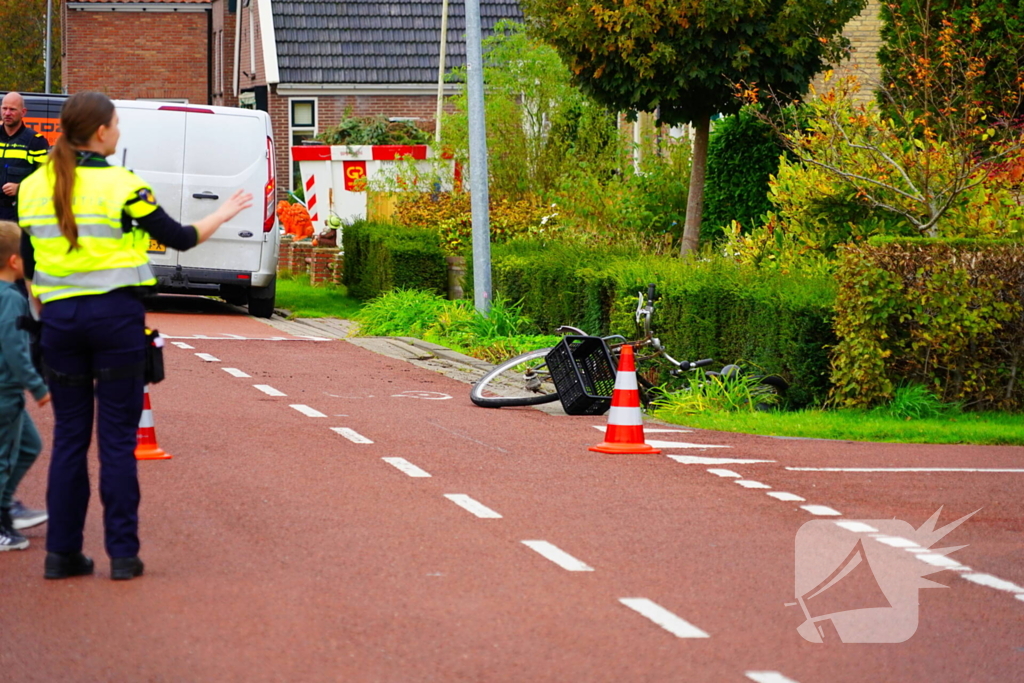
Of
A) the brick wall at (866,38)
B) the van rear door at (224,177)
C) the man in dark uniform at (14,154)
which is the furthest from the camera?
the brick wall at (866,38)

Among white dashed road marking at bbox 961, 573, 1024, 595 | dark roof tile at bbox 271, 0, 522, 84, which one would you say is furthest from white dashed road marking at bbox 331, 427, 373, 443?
dark roof tile at bbox 271, 0, 522, 84

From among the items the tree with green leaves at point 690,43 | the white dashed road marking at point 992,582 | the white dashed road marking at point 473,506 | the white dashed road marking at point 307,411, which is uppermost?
the tree with green leaves at point 690,43

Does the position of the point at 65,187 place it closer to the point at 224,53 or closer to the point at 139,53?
the point at 224,53

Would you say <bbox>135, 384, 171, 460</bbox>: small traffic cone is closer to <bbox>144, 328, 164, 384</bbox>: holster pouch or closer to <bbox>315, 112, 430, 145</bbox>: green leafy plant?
<bbox>144, 328, 164, 384</bbox>: holster pouch

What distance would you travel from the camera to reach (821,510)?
809 centimetres

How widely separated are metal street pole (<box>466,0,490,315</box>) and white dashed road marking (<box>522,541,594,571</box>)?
35.1ft

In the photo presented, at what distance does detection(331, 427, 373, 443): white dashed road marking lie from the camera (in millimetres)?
10211

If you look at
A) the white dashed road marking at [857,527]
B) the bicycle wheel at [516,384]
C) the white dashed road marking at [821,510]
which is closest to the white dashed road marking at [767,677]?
the white dashed road marking at [857,527]

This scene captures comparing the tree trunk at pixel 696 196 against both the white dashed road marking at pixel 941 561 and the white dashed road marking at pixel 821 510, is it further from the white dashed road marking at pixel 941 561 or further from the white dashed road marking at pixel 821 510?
the white dashed road marking at pixel 941 561

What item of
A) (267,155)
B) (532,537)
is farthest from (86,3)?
(532,537)

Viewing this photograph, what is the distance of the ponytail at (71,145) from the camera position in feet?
19.8

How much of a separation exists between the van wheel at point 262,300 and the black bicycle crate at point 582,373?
9475mm

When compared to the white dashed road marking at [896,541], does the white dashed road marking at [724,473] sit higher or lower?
higher

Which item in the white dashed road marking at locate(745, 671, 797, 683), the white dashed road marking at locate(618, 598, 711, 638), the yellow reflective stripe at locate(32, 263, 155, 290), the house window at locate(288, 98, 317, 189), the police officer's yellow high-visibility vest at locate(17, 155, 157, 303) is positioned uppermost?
the house window at locate(288, 98, 317, 189)
